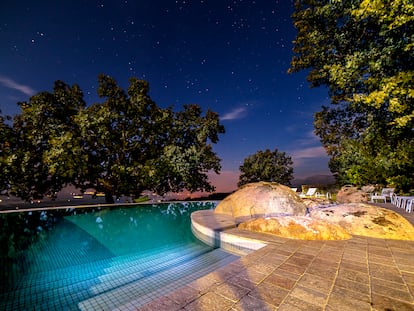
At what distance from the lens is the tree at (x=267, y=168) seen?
3192cm

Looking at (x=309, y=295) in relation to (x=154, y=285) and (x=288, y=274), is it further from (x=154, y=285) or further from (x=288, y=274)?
(x=154, y=285)

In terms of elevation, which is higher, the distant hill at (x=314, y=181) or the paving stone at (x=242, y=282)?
the distant hill at (x=314, y=181)

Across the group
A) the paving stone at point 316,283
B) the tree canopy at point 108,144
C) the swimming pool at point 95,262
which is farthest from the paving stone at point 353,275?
the tree canopy at point 108,144

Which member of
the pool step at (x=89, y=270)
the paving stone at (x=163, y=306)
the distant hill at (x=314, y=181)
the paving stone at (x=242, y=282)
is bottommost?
the pool step at (x=89, y=270)

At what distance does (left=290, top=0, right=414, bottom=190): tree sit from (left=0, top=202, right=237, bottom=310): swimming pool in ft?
27.9

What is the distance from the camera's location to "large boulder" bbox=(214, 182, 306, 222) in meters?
7.07

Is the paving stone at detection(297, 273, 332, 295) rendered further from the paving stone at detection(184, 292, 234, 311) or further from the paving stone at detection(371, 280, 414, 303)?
the paving stone at detection(184, 292, 234, 311)

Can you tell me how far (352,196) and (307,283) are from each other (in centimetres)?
1418

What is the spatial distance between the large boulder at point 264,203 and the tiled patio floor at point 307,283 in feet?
11.5

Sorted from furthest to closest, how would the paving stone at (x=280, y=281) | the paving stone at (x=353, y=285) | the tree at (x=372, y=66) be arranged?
the tree at (x=372, y=66)
the paving stone at (x=280, y=281)
the paving stone at (x=353, y=285)

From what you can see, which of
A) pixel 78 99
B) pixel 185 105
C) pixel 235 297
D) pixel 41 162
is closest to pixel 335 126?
pixel 185 105

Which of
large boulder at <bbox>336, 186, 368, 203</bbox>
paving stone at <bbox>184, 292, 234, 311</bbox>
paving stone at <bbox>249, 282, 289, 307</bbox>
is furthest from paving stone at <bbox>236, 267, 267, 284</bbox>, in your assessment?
large boulder at <bbox>336, 186, 368, 203</bbox>

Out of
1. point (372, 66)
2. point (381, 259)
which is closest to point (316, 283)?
point (381, 259)

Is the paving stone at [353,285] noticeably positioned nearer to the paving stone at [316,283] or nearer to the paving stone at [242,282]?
the paving stone at [316,283]
